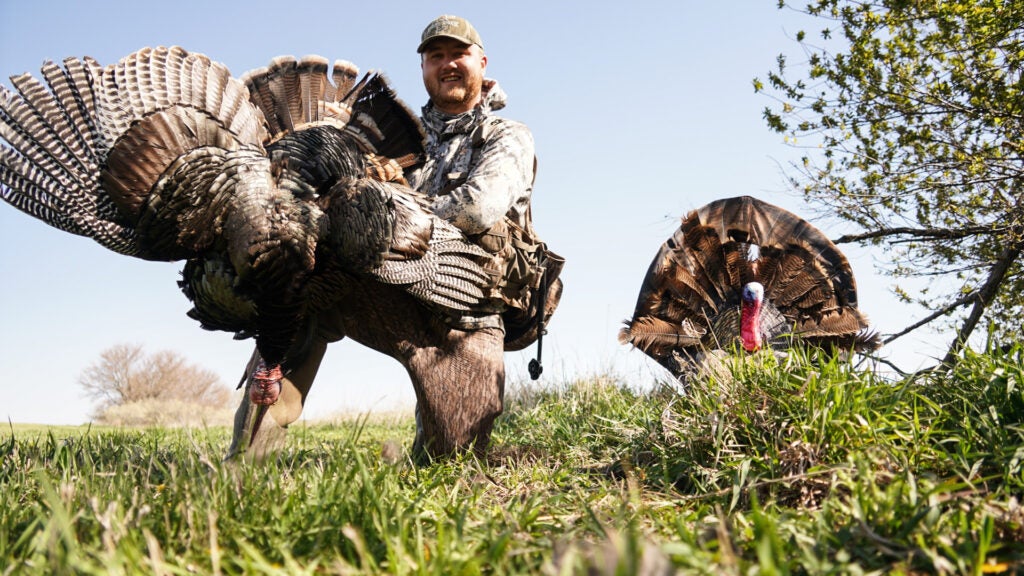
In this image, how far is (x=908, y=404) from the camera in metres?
3.15

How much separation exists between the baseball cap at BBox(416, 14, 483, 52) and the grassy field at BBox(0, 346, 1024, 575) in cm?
232

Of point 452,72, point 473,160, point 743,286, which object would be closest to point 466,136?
point 473,160

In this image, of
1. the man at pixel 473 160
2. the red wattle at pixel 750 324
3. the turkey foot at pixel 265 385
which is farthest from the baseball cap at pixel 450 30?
the red wattle at pixel 750 324

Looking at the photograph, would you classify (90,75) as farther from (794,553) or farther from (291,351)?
(794,553)

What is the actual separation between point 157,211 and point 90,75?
2.49 feet

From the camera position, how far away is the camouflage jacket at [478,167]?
3.87m

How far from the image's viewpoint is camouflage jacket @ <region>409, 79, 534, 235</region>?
3873 mm

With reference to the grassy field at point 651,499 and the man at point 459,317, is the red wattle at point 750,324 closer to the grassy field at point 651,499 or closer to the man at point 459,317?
the grassy field at point 651,499

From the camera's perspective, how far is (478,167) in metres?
4.04

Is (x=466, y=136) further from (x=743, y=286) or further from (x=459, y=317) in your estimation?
(x=743, y=286)

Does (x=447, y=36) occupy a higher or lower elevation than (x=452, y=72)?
higher

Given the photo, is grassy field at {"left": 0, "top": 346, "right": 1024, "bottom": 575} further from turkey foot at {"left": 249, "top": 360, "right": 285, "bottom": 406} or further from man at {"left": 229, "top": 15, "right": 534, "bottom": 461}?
turkey foot at {"left": 249, "top": 360, "right": 285, "bottom": 406}

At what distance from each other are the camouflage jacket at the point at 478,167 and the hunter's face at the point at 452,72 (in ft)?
0.28

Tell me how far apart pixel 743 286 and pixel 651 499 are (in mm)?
3607
